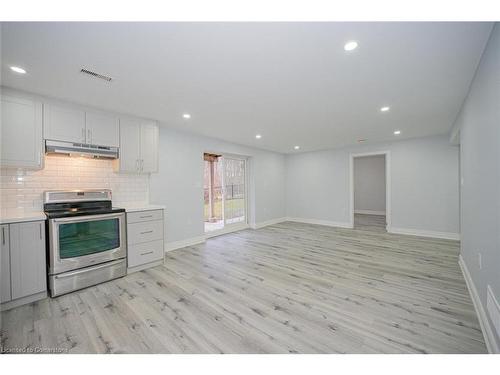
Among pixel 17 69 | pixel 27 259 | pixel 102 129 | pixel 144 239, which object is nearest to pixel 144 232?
pixel 144 239

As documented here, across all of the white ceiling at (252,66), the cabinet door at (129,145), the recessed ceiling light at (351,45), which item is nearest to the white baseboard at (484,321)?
the white ceiling at (252,66)

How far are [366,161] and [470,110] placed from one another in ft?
22.5

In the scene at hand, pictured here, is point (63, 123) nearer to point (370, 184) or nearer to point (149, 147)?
point (149, 147)

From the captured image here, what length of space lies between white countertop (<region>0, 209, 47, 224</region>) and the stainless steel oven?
0.11 meters

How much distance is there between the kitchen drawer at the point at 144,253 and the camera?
9.95 ft

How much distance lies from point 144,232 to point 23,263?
126cm

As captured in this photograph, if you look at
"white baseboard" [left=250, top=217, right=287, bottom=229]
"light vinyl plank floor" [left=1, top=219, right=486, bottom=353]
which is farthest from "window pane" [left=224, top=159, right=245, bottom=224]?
"light vinyl plank floor" [left=1, top=219, right=486, bottom=353]

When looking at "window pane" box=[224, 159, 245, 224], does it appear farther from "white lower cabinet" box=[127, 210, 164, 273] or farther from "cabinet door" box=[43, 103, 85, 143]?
"cabinet door" box=[43, 103, 85, 143]

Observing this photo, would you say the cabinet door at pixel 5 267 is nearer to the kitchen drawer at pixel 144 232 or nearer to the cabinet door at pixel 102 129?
the kitchen drawer at pixel 144 232

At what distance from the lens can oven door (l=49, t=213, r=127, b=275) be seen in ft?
7.82

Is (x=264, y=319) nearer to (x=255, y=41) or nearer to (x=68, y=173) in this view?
(x=255, y=41)

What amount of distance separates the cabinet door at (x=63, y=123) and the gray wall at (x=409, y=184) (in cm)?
600

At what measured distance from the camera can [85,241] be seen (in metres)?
2.62
